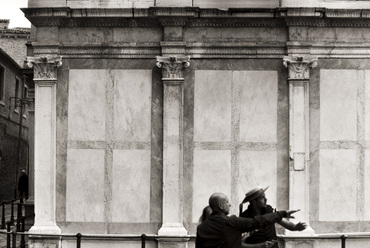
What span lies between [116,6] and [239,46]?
8.50 ft

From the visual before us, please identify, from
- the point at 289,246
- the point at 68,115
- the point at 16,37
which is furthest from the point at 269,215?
the point at 16,37

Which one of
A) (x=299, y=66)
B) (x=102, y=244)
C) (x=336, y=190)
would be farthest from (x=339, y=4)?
(x=102, y=244)

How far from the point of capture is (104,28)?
16188 millimetres

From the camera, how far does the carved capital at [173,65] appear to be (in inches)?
624

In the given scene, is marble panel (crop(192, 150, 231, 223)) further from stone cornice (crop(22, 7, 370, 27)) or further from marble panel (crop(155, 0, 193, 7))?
marble panel (crop(155, 0, 193, 7))

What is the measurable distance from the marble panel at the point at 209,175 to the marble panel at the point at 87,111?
201cm

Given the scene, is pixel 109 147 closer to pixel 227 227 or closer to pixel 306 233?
pixel 306 233

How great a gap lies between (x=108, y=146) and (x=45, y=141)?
124 centimetres

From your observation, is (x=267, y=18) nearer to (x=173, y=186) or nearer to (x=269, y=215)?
(x=173, y=186)

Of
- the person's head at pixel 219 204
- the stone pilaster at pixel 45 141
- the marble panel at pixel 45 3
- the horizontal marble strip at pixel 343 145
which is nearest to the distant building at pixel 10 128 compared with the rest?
the marble panel at pixel 45 3

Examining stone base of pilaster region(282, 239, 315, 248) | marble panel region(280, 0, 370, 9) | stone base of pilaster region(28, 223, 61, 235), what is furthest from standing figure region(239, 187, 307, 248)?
marble panel region(280, 0, 370, 9)

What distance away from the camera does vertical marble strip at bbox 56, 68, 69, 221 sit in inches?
629

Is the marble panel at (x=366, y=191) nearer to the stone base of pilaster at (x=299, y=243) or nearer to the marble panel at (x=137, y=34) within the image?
the stone base of pilaster at (x=299, y=243)

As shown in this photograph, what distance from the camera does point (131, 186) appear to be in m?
15.9
